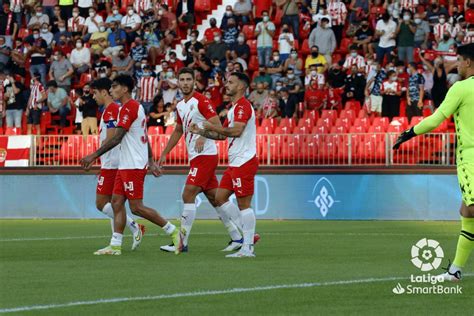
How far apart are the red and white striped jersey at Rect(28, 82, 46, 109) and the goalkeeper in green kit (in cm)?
2115

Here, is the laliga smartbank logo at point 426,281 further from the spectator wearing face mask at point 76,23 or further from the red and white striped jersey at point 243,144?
the spectator wearing face mask at point 76,23

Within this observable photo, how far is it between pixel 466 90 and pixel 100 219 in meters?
17.3

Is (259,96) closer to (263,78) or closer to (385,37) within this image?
(263,78)

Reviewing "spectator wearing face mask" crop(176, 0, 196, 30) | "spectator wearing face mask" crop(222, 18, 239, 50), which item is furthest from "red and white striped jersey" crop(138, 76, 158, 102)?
"spectator wearing face mask" crop(176, 0, 196, 30)

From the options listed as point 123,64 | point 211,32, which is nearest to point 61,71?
point 123,64

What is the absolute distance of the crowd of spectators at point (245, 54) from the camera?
28.4 metres

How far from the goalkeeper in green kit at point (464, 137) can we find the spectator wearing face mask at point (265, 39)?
20.3 m

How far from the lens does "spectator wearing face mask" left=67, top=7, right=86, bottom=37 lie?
3441 centimetres

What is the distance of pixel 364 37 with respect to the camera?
99.6ft

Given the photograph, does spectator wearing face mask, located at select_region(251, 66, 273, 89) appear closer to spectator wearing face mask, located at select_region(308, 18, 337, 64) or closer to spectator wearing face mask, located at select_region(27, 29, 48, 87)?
A: spectator wearing face mask, located at select_region(308, 18, 337, 64)

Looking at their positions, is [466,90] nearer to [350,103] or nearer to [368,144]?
[368,144]

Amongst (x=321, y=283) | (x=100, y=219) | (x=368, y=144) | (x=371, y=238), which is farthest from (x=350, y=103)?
(x=321, y=283)

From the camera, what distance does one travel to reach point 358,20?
31125mm

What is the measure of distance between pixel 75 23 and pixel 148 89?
5.15 meters
